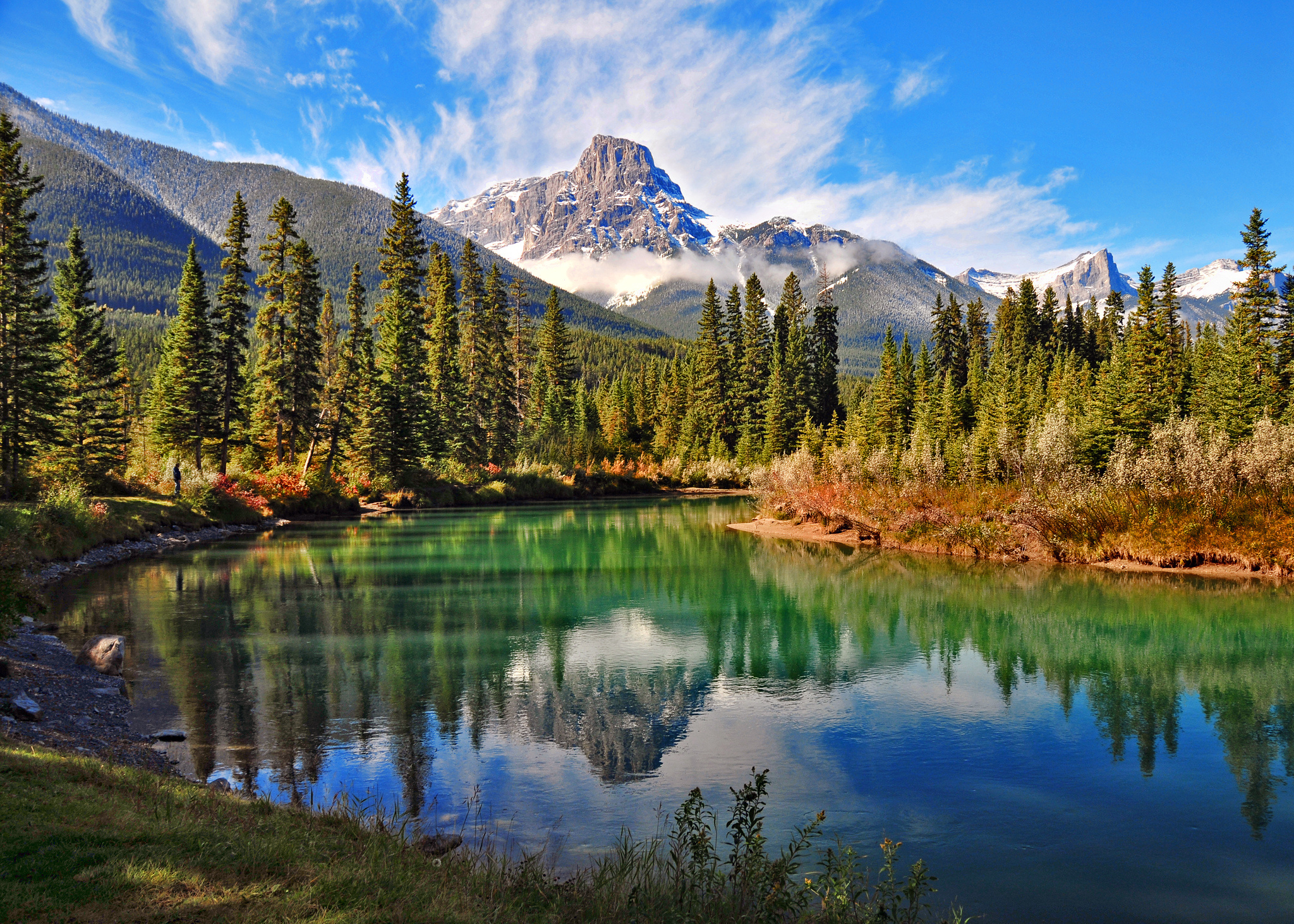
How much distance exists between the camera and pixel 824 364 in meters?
97.6

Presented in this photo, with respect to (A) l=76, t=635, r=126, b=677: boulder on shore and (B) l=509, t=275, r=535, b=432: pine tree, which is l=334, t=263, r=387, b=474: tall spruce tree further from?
(A) l=76, t=635, r=126, b=677: boulder on shore

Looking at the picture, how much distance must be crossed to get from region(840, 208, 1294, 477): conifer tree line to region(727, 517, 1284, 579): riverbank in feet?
18.0

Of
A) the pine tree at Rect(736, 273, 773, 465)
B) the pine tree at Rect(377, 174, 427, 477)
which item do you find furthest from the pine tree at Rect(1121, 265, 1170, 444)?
the pine tree at Rect(377, 174, 427, 477)

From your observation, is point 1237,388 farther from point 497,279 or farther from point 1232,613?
point 497,279

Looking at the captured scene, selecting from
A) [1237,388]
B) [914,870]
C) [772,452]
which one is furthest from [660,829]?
[772,452]

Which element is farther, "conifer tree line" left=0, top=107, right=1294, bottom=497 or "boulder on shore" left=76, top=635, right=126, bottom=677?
"conifer tree line" left=0, top=107, right=1294, bottom=497

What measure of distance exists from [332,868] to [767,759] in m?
6.95

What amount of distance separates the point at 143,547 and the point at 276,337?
23327mm

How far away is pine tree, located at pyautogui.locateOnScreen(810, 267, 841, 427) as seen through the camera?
9325 centimetres

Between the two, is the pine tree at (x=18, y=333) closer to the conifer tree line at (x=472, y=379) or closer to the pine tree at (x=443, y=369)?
the conifer tree line at (x=472, y=379)

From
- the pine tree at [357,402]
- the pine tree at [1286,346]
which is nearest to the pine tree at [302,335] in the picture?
the pine tree at [357,402]

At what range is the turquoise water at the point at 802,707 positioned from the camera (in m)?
8.95

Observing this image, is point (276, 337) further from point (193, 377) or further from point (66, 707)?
point (66, 707)

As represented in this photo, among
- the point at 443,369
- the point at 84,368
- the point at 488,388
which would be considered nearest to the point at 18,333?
the point at 84,368
